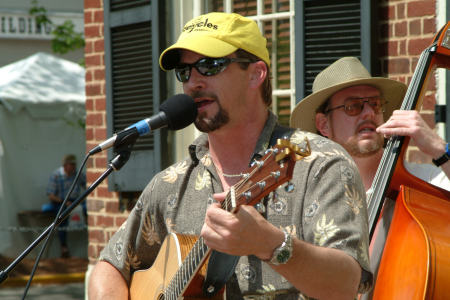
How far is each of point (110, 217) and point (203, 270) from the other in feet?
11.1

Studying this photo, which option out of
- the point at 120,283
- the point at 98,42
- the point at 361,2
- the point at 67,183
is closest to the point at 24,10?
the point at 67,183

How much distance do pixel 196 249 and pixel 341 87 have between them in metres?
1.52

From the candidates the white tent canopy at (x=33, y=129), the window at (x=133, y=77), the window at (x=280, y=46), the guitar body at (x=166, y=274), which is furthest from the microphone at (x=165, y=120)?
the white tent canopy at (x=33, y=129)

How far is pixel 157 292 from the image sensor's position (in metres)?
2.42

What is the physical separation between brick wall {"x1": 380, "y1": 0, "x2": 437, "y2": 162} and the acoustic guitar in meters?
1.98

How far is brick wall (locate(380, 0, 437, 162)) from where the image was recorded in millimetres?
3902

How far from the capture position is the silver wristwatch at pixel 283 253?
6.02 ft

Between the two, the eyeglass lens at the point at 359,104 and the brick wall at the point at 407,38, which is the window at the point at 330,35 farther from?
the eyeglass lens at the point at 359,104

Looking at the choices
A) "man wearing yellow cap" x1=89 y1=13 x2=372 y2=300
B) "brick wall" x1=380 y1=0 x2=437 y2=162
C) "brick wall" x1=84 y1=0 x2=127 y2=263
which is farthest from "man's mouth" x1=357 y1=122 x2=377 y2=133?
"brick wall" x1=84 y1=0 x2=127 y2=263

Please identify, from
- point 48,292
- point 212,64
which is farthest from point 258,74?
point 48,292

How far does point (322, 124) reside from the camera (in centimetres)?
352

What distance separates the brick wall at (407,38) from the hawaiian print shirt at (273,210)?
5.75ft

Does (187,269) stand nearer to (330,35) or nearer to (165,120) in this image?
(165,120)

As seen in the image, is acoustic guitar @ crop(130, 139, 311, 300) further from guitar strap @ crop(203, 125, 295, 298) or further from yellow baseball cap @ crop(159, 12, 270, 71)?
yellow baseball cap @ crop(159, 12, 270, 71)
